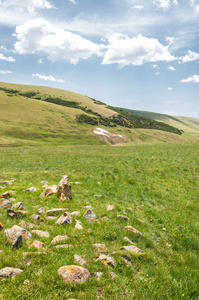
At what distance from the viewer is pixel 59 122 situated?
112m

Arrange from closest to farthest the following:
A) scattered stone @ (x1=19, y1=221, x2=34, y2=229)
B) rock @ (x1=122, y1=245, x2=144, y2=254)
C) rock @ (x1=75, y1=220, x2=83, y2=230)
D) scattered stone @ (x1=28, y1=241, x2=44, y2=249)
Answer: scattered stone @ (x1=28, y1=241, x2=44, y2=249)
rock @ (x1=122, y1=245, x2=144, y2=254)
scattered stone @ (x1=19, y1=221, x2=34, y2=229)
rock @ (x1=75, y1=220, x2=83, y2=230)

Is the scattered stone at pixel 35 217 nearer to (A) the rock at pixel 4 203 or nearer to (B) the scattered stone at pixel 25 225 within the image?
(B) the scattered stone at pixel 25 225

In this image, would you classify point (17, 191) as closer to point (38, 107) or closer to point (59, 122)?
point (59, 122)

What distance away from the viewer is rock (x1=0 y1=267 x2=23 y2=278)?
4.81 meters

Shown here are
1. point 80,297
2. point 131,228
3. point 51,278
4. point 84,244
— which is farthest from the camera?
point 131,228

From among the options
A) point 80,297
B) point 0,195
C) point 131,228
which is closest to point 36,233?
point 80,297

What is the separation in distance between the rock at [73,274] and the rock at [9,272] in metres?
1.26

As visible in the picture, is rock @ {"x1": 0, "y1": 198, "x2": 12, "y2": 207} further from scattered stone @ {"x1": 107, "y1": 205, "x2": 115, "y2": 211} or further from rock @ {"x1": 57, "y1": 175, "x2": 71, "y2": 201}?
scattered stone @ {"x1": 107, "y1": 205, "x2": 115, "y2": 211}

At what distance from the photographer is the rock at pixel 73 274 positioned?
4.88 metres

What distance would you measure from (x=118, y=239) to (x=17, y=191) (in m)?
8.81

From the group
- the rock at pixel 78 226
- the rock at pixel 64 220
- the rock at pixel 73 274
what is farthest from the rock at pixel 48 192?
the rock at pixel 73 274

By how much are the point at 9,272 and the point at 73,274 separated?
1.90m

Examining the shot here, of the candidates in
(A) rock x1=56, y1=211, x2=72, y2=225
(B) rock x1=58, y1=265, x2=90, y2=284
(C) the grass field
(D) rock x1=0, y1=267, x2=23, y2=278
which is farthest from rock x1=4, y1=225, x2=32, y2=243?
(B) rock x1=58, y1=265, x2=90, y2=284

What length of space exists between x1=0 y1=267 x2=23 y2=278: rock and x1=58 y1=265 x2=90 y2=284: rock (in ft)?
4.14
